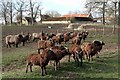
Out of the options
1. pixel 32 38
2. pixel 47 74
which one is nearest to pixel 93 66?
pixel 47 74

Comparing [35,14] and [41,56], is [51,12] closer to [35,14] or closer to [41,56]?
[35,14]

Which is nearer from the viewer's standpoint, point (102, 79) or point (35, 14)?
point (102, 79)

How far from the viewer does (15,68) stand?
19.6 m

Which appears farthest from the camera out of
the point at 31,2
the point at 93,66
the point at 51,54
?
the point at 31,2

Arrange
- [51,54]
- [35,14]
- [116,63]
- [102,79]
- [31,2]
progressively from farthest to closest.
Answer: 1. [35,14]
2. [31,2]
3. [116,63]
4. [51,54]
5. [102,79]

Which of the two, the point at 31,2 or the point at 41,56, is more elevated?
the point at 31,2

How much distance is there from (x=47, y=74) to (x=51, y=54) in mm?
1229

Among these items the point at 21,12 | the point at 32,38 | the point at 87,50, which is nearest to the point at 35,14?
the point at 21,12

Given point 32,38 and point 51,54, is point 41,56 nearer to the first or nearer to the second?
point 51,54

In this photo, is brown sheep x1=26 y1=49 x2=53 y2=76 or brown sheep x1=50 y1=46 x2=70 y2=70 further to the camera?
brown sheep x1=50 y1=46 x2=70 y2=70

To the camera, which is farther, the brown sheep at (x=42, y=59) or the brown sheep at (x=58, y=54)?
the brown sheep at (x=58, y=54)

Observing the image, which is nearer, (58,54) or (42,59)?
(42,59)

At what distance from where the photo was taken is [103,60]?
21.5m

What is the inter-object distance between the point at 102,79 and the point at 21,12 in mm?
82220
